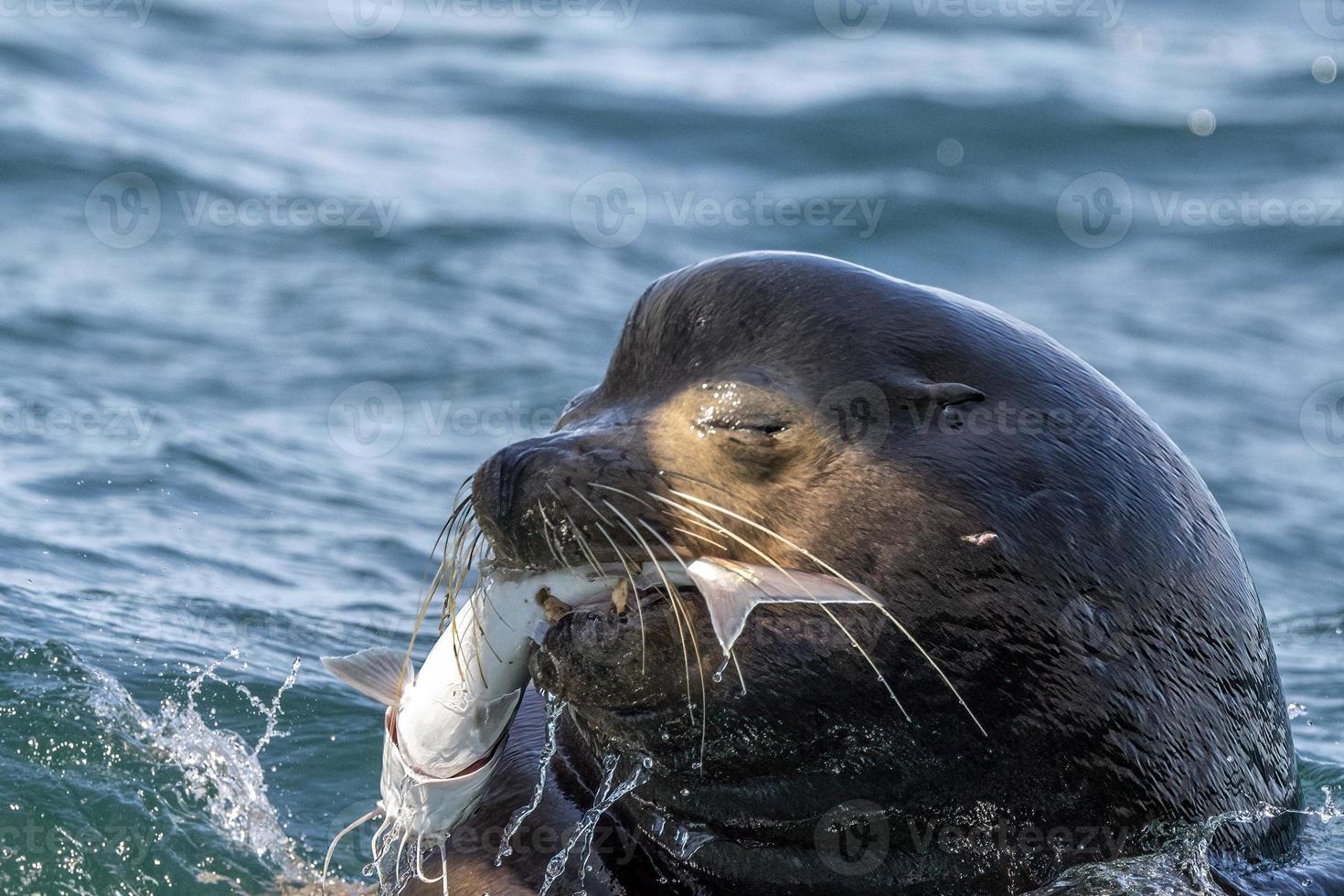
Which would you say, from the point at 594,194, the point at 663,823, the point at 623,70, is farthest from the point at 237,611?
the point at 623,70

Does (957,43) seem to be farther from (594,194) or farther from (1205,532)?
(1205,532)

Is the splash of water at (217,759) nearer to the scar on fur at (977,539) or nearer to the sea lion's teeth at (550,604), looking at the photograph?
the sea lion's teeth at (550,604)

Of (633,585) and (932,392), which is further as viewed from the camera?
(932,392)

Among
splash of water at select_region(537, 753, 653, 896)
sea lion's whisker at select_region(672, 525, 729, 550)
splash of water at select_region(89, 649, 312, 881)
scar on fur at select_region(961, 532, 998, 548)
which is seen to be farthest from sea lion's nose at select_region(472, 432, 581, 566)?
splash of water at select_region(89, 649, 312, 881)

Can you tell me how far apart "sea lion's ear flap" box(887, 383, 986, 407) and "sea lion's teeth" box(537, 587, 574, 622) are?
0.79 metres

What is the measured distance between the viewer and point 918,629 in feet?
12.2

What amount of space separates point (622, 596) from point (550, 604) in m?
0.18

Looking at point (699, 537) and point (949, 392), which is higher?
point (949, 392)

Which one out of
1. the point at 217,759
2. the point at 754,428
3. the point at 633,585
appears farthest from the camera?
the point at 217,759

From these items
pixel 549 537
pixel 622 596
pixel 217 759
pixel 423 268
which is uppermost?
pixel 549 537

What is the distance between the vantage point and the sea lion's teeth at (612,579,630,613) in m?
3.73

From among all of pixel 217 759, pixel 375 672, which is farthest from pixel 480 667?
pixel 217 759

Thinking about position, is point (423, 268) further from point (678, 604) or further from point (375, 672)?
point (678, 604)

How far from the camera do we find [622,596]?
3.74m
